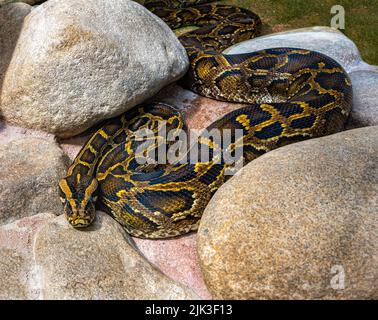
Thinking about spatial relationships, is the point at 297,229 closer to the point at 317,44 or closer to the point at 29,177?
the point at 29,177

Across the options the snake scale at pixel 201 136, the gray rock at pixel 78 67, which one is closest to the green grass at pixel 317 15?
the snake scale at pixel 201 136

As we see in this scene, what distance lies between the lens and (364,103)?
7.06 m

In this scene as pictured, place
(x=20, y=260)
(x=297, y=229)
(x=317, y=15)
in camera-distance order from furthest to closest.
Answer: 1. (x=317, y=15)
2. (x=20, y=260)
3. (x=297, y=229)

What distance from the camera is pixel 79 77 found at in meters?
6.39

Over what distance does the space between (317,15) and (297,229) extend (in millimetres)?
7276

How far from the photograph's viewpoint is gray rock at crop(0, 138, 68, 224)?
564 cm

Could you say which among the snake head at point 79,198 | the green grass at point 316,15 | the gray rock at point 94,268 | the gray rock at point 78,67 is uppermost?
the gray rock at point 78,67

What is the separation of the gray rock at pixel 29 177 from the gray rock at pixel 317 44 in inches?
157

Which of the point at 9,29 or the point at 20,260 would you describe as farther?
the point at 9,29

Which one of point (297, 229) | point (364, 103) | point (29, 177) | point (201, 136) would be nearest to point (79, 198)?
point (29, 177)

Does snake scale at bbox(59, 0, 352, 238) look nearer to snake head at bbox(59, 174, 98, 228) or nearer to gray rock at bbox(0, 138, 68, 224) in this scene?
snake head at bbox(59, 174, 98, 228)

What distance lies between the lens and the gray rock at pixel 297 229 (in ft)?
14.8

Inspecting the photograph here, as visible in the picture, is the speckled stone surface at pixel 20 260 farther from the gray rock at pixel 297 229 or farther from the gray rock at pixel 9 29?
the gray rock at pixel 9 29

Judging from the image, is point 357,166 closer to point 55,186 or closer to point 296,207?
point 296,207
